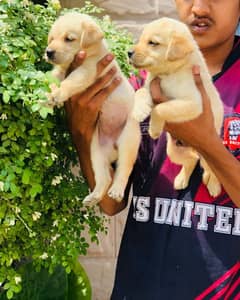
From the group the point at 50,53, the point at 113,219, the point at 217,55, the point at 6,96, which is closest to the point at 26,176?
the point at 6,96

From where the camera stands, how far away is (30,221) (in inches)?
67.4

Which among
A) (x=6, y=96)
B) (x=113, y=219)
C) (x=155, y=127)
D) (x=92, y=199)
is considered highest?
(x=6, y=96)

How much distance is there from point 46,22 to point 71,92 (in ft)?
0.89

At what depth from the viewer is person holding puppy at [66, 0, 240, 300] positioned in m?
1.73

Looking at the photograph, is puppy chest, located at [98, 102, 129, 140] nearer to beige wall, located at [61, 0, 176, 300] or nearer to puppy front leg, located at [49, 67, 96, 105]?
puppy front leg, located at [49, 67, 96, 105]

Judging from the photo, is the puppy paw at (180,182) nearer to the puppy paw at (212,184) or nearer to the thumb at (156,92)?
the puppy paw at (212,184)

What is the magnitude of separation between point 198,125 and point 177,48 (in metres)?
0.20

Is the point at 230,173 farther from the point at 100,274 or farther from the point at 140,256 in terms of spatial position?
the point at 100,274

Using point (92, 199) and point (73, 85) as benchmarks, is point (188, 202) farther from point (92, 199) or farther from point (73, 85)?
point (73, 85)

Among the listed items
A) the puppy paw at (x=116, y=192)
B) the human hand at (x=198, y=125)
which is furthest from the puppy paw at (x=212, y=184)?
the puppy paw at (x=116, y=192)

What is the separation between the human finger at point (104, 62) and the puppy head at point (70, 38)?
4cm

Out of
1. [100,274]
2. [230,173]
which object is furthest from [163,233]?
[100,274]

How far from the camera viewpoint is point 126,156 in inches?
70.2

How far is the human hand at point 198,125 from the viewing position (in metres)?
1.65
